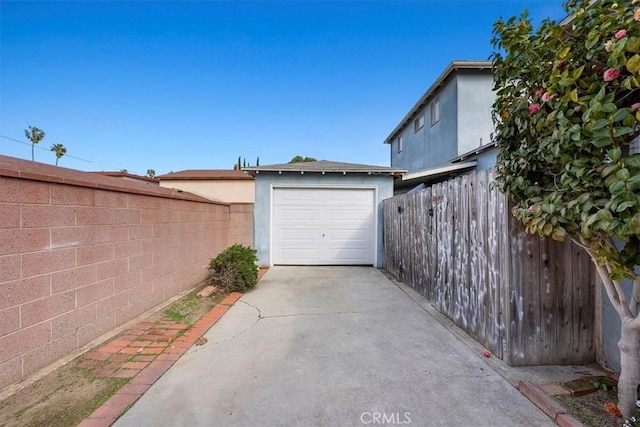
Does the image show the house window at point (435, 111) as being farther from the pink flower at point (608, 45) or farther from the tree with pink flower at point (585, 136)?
the pink flower at point (608, 45)

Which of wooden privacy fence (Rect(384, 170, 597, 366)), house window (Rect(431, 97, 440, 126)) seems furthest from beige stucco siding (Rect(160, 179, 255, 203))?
wooden privacy fence (Rect(384, 170, 597, 366))

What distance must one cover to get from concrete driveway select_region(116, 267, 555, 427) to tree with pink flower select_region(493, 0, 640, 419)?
1012mm

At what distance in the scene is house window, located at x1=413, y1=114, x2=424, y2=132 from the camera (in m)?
13.0

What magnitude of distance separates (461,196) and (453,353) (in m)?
1.93

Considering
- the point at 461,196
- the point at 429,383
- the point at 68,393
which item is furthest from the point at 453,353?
the point at 68,393

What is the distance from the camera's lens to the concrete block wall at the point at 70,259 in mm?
2334

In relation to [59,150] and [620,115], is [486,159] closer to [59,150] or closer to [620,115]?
[620,115]

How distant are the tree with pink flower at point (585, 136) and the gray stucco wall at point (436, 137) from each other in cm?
851

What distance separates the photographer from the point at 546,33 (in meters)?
2.21

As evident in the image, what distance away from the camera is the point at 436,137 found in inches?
456

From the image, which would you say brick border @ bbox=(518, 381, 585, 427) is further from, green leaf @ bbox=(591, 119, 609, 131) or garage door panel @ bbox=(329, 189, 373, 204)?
garage door panel @ bbox=(329, 189, 373, 204)

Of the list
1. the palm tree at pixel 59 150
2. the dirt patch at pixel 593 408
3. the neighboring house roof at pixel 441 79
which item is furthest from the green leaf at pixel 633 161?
the palm tree at pixel 59 150

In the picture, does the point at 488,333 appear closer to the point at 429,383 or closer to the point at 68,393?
the point at 429,383

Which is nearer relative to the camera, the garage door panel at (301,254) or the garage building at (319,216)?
the garage building at (319,216)
